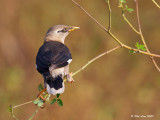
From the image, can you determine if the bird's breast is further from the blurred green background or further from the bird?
the blurred green background

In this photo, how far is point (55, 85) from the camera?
511cm

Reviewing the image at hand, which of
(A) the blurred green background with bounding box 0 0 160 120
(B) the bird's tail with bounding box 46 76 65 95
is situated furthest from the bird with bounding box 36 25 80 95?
(A) the blurred green background with bounding box 0 0 160 120

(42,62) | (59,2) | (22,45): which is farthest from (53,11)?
(42,62)

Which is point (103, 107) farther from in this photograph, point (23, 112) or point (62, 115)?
point (23, 112)

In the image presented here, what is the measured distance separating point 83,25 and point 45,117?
4169mm

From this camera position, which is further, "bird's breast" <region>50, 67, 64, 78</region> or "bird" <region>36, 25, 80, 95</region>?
"bird's breast" <region>50, 67, 64, 78</region>

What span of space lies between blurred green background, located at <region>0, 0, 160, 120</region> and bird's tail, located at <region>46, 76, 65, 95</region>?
3819mm

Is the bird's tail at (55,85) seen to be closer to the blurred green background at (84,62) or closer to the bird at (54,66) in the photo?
Answer: the bird at (54,66)

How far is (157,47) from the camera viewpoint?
35.9 ft

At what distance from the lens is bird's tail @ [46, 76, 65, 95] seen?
500 cm

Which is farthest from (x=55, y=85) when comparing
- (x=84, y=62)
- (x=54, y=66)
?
(x=84, y=62)

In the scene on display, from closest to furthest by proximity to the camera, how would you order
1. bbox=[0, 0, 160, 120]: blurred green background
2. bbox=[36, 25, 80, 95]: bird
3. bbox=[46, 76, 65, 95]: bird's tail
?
bbox=[46, 76, 65, 95]: bird's tail < bbox=[36, 25, 80, 95]: bird < bbox=[0, 0, 160, 120]: blurred green background

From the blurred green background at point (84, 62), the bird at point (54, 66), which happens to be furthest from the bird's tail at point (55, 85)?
the blurred green background at point (84, 62)

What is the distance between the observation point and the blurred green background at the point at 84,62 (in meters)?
9.71
